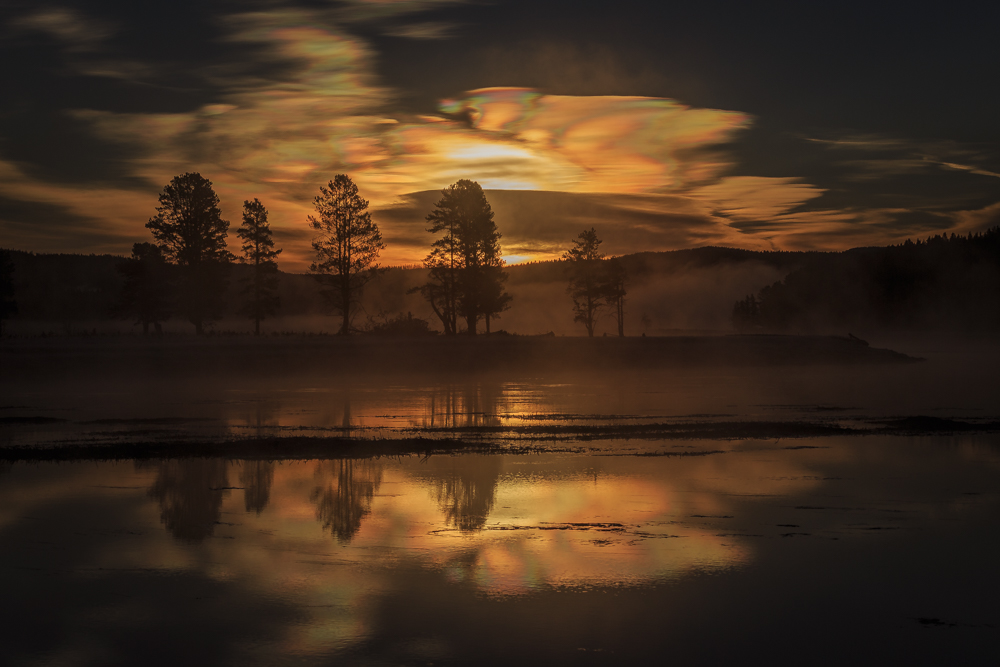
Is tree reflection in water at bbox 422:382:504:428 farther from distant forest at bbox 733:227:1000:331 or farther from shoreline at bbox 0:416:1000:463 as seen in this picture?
distant forest at bbox 733:227:1000:331

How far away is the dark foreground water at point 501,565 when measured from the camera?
7371 millimetres

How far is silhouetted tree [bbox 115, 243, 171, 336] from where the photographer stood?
255 ft

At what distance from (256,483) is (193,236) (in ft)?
200

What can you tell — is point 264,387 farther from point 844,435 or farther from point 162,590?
point 162,590

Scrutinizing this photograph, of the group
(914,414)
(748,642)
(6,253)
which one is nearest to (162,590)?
(748,642)

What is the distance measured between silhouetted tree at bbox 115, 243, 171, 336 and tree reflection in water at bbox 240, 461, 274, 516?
213 feet

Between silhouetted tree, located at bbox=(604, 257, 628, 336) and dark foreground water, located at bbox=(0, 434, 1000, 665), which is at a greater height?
silhouetted tree, located at bbox=(604, 257, 628, 336)

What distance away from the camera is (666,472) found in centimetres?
1555

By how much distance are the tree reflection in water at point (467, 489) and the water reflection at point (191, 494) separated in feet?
11.0

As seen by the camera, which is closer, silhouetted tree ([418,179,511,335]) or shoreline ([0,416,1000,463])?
shoreline ([0,416,1000,463])

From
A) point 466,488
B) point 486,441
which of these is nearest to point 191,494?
point 466,488

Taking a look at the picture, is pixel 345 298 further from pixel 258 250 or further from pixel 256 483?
pixel 256 483

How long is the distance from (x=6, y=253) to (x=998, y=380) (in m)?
88.7

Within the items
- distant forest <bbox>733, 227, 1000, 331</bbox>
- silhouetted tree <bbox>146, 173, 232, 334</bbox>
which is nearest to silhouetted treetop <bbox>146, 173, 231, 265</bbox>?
silhouetted tree <bbox>146, 173, 232, 334</bbox>
